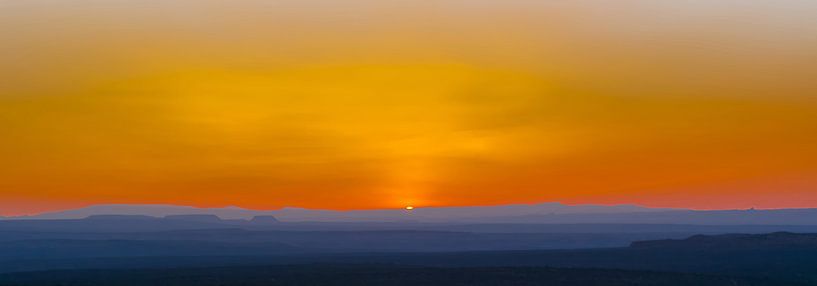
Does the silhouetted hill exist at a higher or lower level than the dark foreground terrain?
higher

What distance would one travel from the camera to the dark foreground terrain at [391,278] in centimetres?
6384

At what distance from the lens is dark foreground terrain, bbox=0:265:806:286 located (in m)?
63.8

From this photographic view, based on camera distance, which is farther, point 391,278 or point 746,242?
point 746,242

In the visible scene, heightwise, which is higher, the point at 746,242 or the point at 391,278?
the point at 746,242

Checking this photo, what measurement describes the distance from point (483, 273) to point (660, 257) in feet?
106

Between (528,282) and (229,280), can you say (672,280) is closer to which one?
(528,282)

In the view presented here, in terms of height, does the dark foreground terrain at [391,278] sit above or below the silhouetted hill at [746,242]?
below

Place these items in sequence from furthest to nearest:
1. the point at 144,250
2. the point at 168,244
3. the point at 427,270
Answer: the point at 168,244, the point at 144,250, the point at 427,270

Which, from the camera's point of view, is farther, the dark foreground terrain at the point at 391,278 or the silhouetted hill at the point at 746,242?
the silhouetted hill at the point at 746,242

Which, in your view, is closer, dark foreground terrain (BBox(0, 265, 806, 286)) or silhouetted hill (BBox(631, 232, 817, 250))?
dark foreground terrain (BBox(0, 265, 806, 286))

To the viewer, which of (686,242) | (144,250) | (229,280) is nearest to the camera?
(229,280)

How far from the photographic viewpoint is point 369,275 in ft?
236

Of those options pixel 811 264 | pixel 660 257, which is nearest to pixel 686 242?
pixel 660 257

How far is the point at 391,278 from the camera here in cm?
6912
